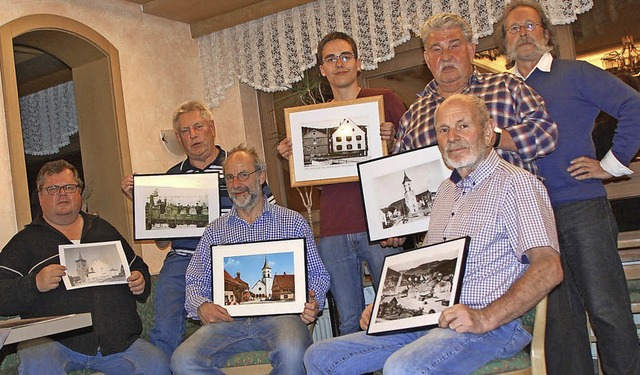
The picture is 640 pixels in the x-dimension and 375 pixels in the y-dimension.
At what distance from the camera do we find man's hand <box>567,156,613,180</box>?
2.69 meters

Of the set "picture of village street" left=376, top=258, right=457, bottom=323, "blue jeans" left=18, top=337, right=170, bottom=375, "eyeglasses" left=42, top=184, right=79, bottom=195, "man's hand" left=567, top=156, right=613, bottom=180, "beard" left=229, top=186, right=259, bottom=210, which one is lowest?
"blue jeans" left=18, top=337, right=170, bottom=375

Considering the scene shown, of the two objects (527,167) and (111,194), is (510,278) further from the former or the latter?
(111,194)

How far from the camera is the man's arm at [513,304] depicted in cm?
209

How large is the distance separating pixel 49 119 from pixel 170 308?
401 centimetres

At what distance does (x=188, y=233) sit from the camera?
3609mm

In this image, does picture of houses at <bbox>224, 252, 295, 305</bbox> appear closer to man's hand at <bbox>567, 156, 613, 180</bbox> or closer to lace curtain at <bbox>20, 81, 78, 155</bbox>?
man's hand at <bbox>567, 156, 613, 180</bbox>

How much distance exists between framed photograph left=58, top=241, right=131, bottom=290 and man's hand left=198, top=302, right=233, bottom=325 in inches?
17.9

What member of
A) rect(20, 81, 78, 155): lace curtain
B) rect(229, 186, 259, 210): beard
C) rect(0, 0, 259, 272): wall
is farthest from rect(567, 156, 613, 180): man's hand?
rect(20, 81, 78, 155): lace curtain

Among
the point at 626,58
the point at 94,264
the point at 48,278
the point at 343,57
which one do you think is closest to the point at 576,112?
the point at 343,57

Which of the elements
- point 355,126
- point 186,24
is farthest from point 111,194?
point 355,126

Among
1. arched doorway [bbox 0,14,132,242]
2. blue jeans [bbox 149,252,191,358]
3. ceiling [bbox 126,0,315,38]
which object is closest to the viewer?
blue jeans [bbox 149,252,191,358]

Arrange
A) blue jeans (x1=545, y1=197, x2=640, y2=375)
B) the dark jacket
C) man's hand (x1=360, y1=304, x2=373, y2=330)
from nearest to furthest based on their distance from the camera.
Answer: man's hand (x1=360, y1=304, x2=373, y2=330) < blue jeans (x1=545, y1=197, x2=640, y2=375) < the dark jacket

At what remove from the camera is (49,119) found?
679 cm

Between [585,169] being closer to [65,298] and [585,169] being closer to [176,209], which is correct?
[176,209]
